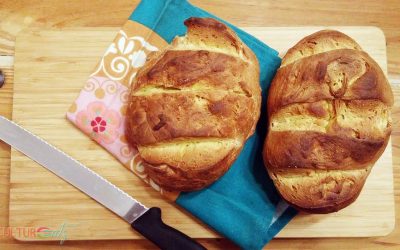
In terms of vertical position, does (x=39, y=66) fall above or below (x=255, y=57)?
below

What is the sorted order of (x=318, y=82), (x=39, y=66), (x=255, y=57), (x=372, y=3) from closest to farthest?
(x=318, y=82) < (x=255, y=57) < (x=39, y=66) < (x=372, y=3)

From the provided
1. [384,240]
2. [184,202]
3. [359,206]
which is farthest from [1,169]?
[384,240]

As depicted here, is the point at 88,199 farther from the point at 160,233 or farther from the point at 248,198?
the point at 248,198

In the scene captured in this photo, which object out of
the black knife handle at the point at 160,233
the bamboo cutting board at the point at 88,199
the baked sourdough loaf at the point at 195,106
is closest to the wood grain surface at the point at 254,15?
the bamboo cutting board at the point at 88,199

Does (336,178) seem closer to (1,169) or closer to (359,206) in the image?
(359,206)

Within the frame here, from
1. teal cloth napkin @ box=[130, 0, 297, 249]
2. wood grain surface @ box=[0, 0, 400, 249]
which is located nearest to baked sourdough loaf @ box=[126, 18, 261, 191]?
teal cloth napkin @ box=[130, 0, 297, 249]

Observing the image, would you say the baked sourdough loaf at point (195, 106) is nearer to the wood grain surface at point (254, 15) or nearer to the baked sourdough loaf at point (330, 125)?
the baked sourdough loaf at point (330, 125)
